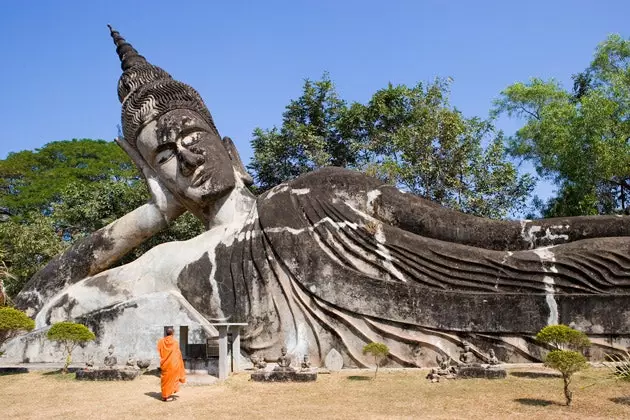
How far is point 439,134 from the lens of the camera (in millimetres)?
17859

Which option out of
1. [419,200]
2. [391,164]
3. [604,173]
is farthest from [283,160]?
[419,200]

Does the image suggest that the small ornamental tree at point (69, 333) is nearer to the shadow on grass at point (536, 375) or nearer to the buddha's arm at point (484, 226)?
the buddha's arm at point (484, 226)

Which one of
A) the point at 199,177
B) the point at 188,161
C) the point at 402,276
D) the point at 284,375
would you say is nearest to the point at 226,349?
the point at 284,375

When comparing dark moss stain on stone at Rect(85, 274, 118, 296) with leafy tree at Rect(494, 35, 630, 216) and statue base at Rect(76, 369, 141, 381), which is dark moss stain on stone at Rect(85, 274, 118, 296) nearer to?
statue base at Rect(76, 369, 141, 381)

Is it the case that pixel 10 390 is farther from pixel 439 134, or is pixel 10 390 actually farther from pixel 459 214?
pixel 439 134

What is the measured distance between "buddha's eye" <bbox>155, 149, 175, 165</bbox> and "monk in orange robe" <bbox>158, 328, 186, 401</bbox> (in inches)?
168

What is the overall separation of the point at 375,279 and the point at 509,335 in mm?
1908

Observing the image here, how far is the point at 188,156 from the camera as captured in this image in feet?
36.0

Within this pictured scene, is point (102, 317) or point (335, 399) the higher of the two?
point (102, 317)

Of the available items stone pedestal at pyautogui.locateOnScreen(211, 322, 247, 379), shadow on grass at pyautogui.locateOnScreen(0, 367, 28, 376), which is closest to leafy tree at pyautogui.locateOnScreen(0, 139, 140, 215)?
shadow on grass at pyautogui.locateOnScreen(0, 367, 28, 376)

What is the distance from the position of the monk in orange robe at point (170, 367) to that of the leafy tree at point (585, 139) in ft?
44.3

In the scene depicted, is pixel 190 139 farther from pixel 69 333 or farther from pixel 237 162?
pixel 69 333

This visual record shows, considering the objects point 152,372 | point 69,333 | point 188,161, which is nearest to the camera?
point 152,372

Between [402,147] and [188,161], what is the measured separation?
8485 millimetres
